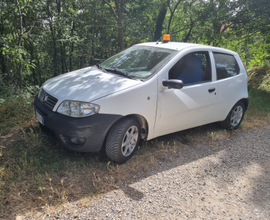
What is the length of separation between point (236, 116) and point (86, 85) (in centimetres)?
343

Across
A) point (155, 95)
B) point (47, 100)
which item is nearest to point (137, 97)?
point (155, 95)

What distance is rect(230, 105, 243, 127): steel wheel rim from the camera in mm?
4984

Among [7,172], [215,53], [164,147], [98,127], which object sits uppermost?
[215,53]

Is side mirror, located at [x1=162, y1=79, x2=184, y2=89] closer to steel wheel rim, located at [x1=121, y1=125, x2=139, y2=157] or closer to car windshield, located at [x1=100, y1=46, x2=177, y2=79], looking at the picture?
car windshield, located at [x1=100, y1=46, x2=177, y2=79]

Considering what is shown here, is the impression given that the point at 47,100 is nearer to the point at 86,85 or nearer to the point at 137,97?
the point at 86,85

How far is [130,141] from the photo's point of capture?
3393mm

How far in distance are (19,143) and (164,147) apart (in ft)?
7.67

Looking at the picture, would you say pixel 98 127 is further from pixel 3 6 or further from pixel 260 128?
pixel 3 6

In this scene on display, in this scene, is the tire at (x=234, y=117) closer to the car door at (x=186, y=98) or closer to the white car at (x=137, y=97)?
the white car at (x=137, y=97)

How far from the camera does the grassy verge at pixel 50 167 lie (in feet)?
8.52

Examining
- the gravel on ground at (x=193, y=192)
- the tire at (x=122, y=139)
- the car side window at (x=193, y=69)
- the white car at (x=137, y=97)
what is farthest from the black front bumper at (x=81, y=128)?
the car side window at (x=193, y=69)

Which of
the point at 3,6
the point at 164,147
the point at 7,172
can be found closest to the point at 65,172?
the point at 7,172

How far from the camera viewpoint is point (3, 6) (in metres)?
6.07

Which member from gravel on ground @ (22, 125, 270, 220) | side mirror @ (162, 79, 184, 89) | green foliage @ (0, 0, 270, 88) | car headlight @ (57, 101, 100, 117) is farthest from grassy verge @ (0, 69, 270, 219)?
green foliage @ (0, 0, 270, 88)
